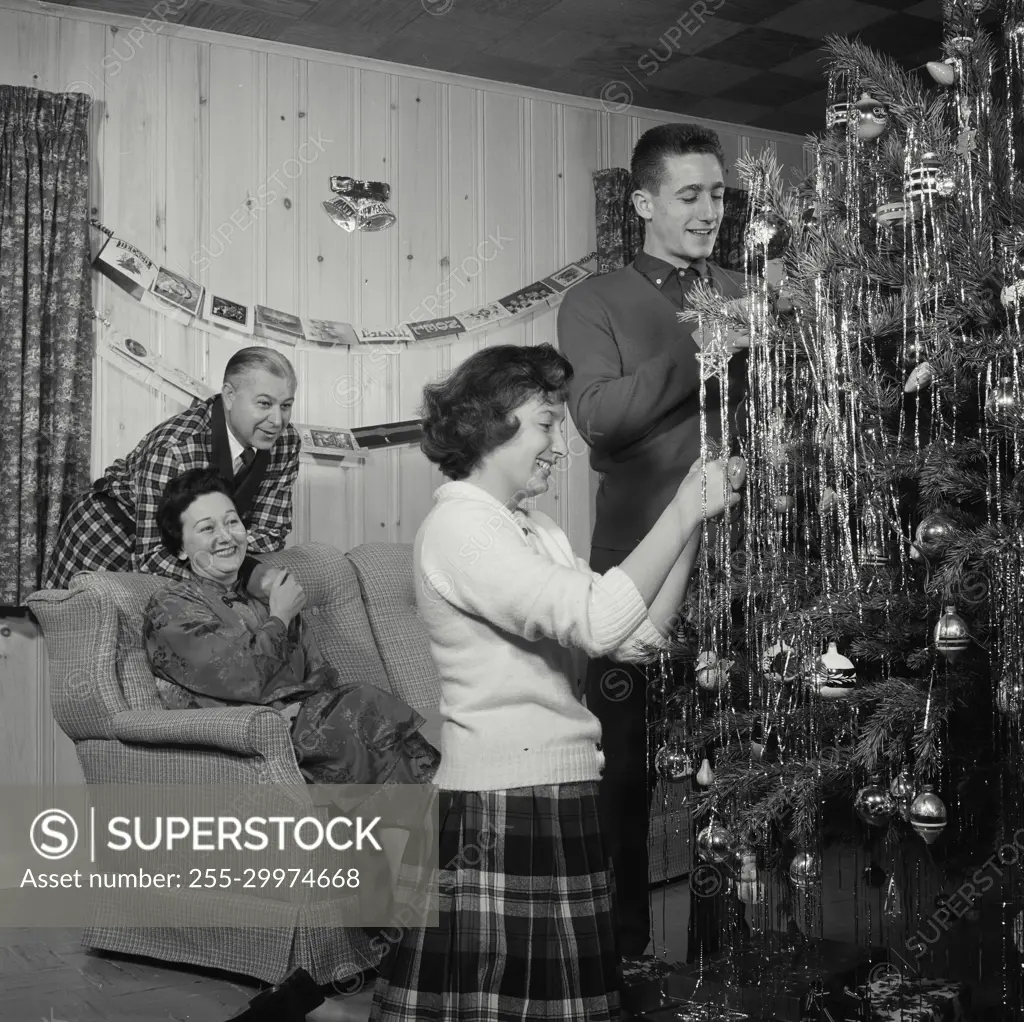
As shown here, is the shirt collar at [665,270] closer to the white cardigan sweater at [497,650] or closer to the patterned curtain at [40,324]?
the white cardigan sweater at [497,650]

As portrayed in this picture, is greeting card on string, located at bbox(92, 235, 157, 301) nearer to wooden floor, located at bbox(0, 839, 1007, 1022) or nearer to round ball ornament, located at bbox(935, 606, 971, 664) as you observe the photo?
wooden floor, located at bbox(0, 839, 1007, 1022)

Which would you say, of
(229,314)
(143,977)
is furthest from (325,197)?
(143,977)

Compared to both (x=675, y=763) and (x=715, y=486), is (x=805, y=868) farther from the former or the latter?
(x=715, y=486)

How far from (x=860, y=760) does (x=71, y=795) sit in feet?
10.4

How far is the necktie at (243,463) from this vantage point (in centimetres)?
384

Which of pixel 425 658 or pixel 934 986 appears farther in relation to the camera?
pixel 425 658

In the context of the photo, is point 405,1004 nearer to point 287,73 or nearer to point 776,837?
point 776,837

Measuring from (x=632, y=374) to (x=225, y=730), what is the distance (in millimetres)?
1284

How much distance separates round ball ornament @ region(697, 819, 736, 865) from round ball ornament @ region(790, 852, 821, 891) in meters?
0.09

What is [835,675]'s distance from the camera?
1.62 meters

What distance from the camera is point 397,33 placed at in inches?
173

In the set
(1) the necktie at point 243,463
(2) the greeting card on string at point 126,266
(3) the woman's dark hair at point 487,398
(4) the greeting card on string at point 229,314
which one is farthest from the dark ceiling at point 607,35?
(3) the woman's dark hair at point 487,398

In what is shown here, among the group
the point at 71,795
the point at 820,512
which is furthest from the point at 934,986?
the point at 71,795

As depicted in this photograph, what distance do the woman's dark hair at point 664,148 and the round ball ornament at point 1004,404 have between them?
0.91 m
